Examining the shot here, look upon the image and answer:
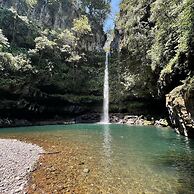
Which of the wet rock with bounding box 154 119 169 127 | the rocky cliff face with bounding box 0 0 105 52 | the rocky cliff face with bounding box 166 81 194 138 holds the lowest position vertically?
the rocky cliff face with bounding box 166 81 194 138

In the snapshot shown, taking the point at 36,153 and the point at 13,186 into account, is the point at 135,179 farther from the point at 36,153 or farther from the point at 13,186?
the point at 36,153

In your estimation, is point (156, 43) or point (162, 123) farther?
→ point (162, 123)

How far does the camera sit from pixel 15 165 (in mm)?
13688

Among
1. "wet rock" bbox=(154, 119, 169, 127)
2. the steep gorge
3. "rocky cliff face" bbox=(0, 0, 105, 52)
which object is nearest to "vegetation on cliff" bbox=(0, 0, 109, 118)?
the steep gorge

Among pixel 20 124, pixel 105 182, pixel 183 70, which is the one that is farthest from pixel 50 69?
pixel 105 182

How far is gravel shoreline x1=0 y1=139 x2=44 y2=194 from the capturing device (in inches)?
412

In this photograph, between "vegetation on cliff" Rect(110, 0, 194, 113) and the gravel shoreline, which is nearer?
the gravel shoreline

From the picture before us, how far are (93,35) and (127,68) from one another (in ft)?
74.0

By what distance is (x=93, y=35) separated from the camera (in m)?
66.9

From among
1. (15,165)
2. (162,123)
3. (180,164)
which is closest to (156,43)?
(162,123)

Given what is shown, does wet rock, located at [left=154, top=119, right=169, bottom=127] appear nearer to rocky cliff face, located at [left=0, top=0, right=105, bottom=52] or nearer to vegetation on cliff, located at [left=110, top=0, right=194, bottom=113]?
vegetation on cliff, located at [left=110, top=0, right=194, bottom=113]

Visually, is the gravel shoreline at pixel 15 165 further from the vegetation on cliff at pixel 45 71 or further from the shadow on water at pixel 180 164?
the vegetation on cliff at pixel 45 71

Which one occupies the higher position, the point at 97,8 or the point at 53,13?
the point at 97,8

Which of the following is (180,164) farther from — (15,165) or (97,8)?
(97,8)
